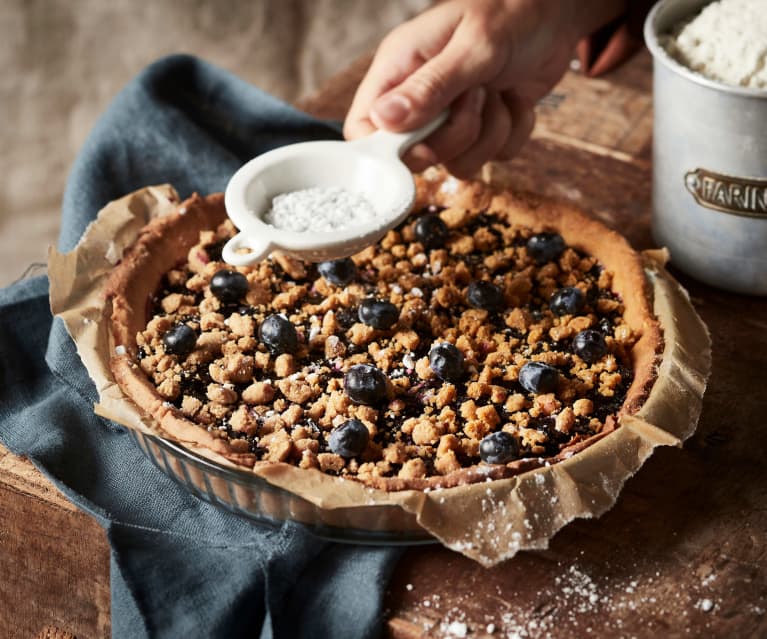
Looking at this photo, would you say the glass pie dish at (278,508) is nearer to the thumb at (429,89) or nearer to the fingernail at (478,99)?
the thumb at (429,89)

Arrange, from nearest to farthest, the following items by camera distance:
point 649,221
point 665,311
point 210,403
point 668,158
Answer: point 210,403 < point 665,311 < point 668,158 < point 649,221

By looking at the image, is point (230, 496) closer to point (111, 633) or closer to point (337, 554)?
point (337, 554)

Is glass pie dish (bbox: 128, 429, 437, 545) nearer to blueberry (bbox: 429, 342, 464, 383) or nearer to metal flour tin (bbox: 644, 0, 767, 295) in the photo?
blueberry (bbox: 429, 342, 464, 383)

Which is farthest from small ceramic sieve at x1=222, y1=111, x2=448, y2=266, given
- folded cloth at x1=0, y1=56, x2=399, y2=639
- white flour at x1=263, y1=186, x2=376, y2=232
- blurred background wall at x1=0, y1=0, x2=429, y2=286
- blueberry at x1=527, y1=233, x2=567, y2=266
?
blurred background wall at x1=0, y1=0, x2=429, y2=286

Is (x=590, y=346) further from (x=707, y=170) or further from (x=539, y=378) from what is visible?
(x=707, y=170)

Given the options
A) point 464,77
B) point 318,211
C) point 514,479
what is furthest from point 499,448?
point 464,77

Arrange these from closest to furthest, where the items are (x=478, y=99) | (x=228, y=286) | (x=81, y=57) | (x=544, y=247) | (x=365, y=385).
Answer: (x=365, y=385) < (x=228, y=286) < (x=544, y=247) < (x=478, y=99) < (x=81, y=57)

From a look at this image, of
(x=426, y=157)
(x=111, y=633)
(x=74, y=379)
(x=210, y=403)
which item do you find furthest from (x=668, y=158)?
(x=111, y=633)
